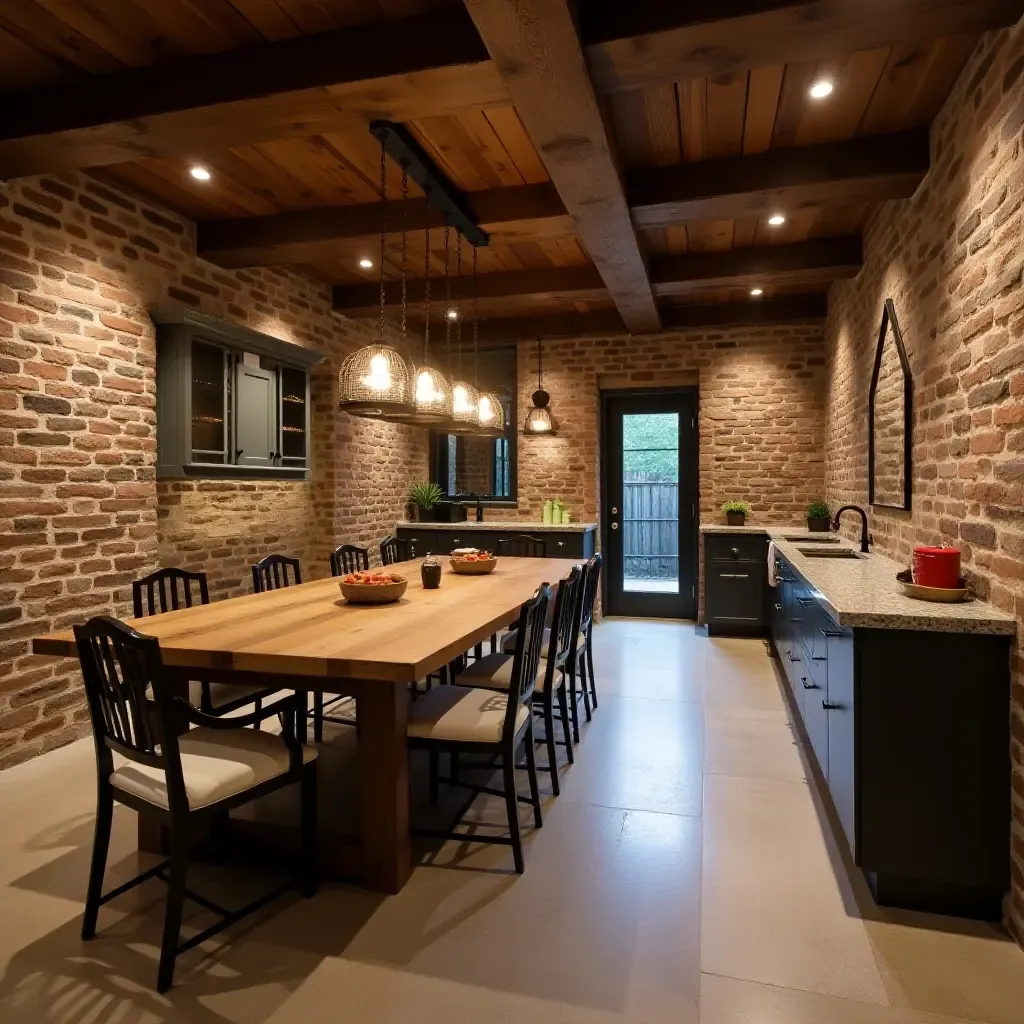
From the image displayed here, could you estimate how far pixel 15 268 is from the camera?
10.0ft

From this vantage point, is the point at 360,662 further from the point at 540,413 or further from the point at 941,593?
the point at 540,413

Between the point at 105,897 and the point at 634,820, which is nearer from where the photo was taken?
the point at 105,897

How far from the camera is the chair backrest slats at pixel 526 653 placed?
2223 mm

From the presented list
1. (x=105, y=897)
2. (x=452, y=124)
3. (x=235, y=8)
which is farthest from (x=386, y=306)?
(x=105, y=897)

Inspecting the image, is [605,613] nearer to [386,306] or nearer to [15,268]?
[386,306]

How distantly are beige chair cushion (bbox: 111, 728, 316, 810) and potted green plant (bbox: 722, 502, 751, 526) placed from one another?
4.73 meters

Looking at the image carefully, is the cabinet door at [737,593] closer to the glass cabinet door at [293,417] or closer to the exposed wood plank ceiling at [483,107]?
the exposed wood plank ceiling at [483,107]

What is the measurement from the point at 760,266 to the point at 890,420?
167cm

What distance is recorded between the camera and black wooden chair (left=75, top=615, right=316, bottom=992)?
1718 millimetres

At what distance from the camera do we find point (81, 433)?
3361 millimetres

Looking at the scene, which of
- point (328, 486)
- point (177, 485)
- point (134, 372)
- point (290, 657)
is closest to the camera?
point (290, 657)

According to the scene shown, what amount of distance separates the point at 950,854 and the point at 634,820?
1.04 meters

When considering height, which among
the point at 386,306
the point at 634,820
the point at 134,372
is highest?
the point at 386,306

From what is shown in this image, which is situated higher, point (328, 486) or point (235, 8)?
point (235, 8)
